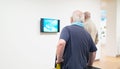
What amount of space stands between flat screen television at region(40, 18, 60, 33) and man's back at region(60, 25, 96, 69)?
8.58 feet

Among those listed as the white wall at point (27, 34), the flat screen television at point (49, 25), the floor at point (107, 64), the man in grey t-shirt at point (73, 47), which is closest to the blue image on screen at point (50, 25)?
the flat screen television at point (49, 25)

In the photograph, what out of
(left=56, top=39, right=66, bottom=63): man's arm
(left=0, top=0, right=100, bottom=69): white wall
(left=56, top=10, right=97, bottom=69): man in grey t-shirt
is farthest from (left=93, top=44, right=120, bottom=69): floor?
(left=56, top=39, right=66, bottom=63): man's arm

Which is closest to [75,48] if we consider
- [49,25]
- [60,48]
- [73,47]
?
[73,47]

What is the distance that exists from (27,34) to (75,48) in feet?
8.10

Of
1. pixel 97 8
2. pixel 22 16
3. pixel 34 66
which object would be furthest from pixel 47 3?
pixel 97 8

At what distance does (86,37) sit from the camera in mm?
2580

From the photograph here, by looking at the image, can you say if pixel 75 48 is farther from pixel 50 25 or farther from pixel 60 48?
pixel 50 25

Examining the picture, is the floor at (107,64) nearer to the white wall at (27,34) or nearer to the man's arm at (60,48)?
the white wall at (27,34)

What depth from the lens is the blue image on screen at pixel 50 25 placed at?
5.16 metres

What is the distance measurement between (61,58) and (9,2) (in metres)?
2.43

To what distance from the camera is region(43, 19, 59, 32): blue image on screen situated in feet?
16.9

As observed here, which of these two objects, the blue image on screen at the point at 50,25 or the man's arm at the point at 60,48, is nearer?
the man's arm at the point at 60,48

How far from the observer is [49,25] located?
17.3ft

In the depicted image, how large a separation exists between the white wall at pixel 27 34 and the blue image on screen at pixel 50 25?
14 centimetres
